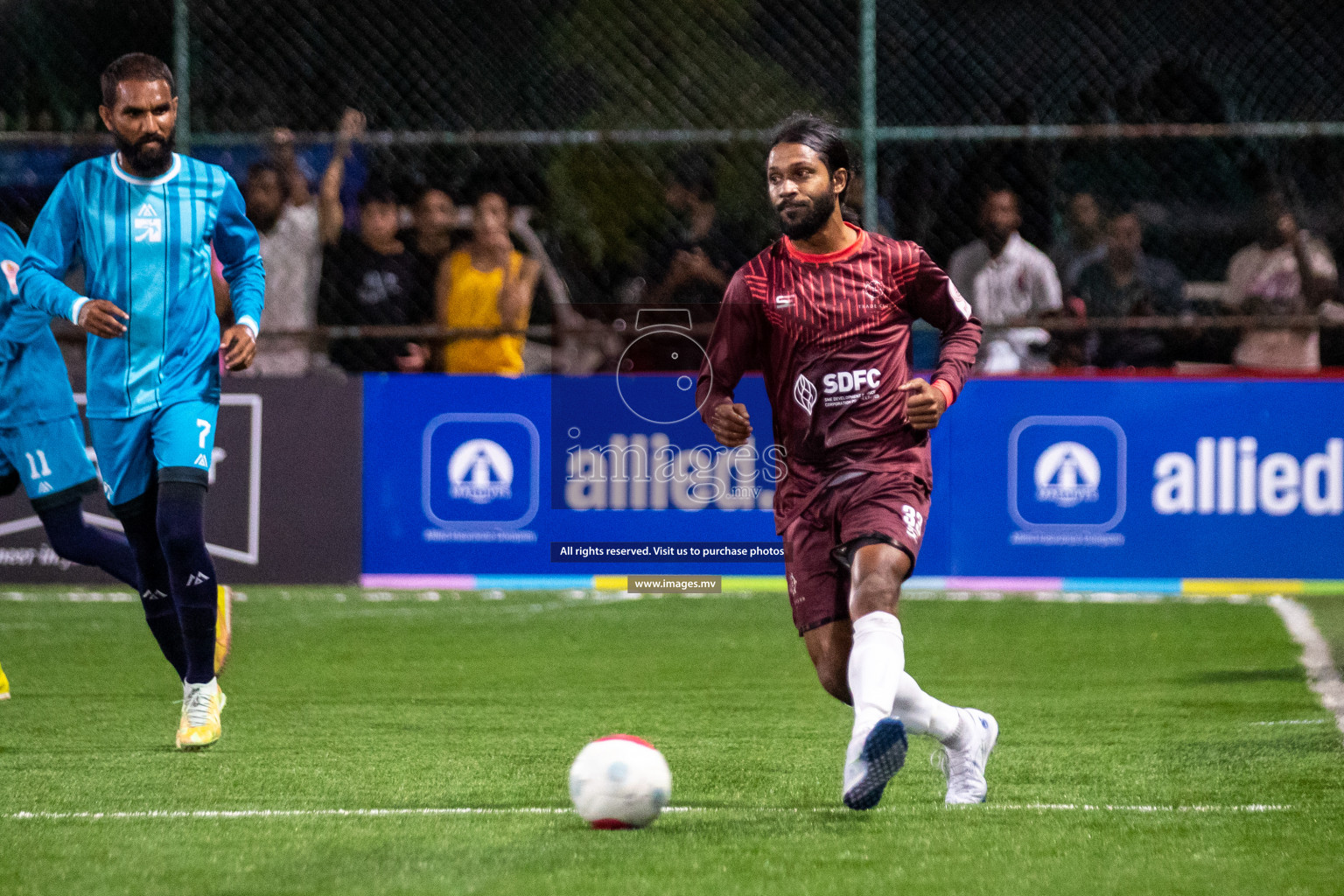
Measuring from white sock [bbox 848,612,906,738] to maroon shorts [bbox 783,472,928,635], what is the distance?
8.8 inches

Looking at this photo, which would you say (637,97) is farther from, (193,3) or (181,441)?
(181,441)

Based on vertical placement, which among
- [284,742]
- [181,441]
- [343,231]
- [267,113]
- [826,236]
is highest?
[267,113]

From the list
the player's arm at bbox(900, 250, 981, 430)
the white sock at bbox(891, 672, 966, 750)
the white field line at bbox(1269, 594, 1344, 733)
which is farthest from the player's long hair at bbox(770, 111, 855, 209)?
the white field line at bbox(1269, 594, 1344, 733)

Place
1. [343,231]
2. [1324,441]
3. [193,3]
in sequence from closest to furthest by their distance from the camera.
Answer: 1. [1324,441]
2. [343,231]
3. [193,3]

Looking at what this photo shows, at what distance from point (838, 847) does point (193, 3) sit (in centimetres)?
920

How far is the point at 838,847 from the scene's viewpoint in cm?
411

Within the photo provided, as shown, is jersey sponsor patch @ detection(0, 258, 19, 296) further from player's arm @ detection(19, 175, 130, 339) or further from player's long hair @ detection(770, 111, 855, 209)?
player's long hair @ detection(770, 111, 855, 209)

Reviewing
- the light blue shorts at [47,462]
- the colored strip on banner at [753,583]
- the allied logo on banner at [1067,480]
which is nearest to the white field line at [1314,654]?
the allied logo on banner at [1067,480]

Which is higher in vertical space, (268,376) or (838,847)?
(268,376)

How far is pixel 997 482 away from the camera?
9969 mm

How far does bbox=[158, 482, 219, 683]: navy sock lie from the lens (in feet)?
18.5

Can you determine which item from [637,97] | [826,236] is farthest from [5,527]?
[826,236]

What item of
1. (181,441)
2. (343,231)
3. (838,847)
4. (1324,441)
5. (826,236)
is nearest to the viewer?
(838,847)

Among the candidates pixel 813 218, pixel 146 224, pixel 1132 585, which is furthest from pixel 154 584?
pixel 1132 585
